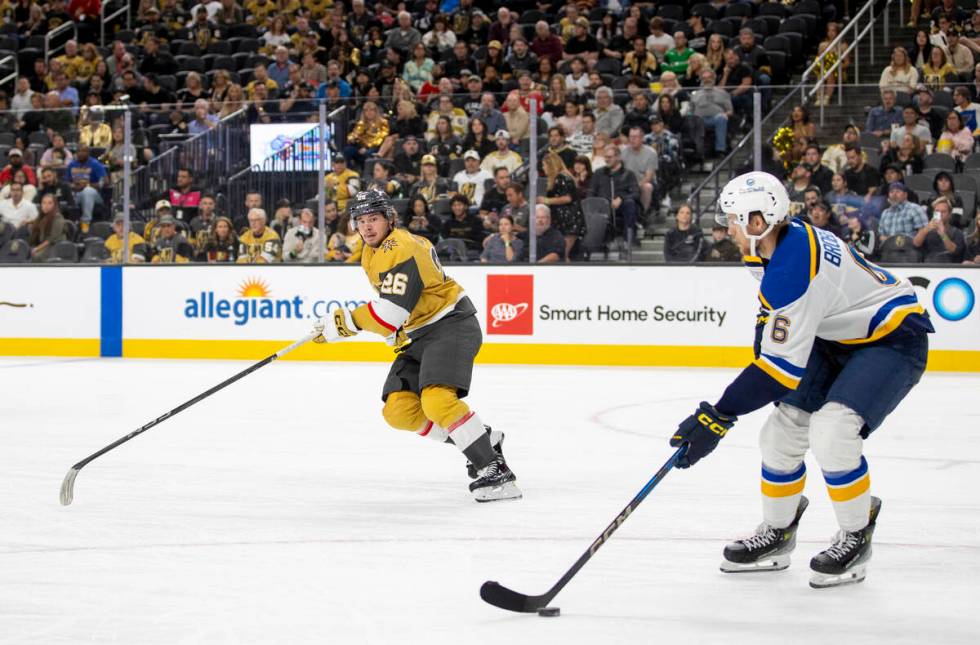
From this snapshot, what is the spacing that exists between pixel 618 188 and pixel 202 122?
391 cm

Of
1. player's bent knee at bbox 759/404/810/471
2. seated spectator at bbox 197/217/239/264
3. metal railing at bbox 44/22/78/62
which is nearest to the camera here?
player's bent knee at bbox 759/404/810/471

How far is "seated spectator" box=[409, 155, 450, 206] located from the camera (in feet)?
37.3

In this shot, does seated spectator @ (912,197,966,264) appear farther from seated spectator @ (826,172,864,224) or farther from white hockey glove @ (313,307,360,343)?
white hockey glove @ (313,307,360,343)

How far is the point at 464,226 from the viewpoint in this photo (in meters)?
11.3

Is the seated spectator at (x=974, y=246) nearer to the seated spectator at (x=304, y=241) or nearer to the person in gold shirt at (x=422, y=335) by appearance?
the seated spectator at (x=304, y=241)

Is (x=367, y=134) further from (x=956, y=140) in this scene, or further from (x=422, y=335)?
(x=422, y=335)

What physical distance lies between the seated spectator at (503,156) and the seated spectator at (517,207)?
6.6 inches

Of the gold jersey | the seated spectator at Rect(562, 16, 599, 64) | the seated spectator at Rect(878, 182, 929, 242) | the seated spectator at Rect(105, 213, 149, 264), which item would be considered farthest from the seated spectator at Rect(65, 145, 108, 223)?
the gold jersey

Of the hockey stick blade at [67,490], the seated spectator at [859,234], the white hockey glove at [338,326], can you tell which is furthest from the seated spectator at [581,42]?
the hockey stick blade at [67,490]

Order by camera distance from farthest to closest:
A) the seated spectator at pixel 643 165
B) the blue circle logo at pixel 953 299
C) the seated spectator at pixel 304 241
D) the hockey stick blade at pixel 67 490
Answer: the seated spectator at pixel 304 241 < the seated spectator at pixel 643 165 < the blue circle logo at pixel 953 299 < the hockey stick blade at pixel 67 490

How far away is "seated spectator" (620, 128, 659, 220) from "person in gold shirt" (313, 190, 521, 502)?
566 centimetres

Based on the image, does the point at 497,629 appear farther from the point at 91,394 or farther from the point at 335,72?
the point at 335,72

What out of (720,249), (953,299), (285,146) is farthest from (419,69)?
(953,299)

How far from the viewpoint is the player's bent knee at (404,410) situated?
17.9 ft
